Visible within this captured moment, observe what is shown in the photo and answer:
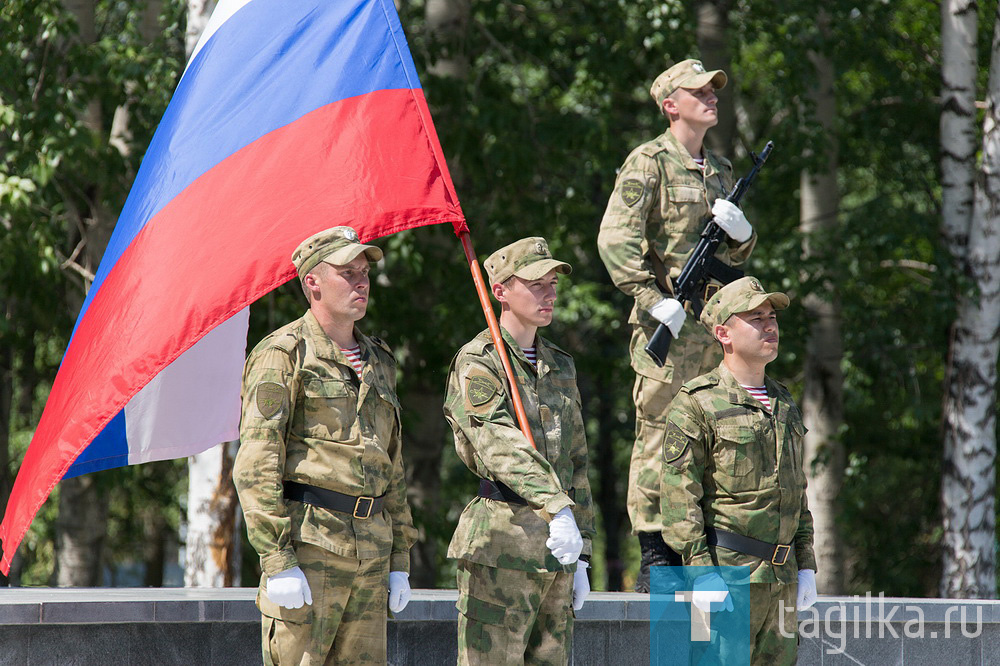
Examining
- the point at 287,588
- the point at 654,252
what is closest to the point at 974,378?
the point at 654,252

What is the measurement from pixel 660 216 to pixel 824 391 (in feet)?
22.1

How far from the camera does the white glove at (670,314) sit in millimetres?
6117

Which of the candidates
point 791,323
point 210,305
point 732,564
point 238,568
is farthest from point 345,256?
point 791,323

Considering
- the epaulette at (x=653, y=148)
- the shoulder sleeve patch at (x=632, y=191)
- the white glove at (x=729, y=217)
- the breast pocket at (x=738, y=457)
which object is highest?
the epaulette at (x=653, y=148)

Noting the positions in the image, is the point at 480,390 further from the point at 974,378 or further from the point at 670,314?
the point at 974,378

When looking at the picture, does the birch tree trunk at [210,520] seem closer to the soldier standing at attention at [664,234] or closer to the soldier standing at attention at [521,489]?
the soldier standing at attention at [664,234]

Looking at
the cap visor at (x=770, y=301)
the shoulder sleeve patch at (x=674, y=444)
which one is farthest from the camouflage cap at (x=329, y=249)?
the cap visor at (x=770, y=301)

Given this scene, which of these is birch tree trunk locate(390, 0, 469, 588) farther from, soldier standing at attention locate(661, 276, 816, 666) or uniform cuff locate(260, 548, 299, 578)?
uniform cuff locate(260, 548, 299, 578)

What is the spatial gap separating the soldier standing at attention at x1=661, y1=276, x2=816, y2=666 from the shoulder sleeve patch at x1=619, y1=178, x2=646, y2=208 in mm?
1456

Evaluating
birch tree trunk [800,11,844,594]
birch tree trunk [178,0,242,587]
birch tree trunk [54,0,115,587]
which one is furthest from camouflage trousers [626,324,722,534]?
birch tree trunk [54,0,115,587]

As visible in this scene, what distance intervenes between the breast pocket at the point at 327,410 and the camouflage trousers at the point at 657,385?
79.1 inches

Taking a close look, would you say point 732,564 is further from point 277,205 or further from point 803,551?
point 277,205

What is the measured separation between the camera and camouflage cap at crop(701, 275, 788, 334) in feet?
16.6

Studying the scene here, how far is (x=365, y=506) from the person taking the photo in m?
4.67
